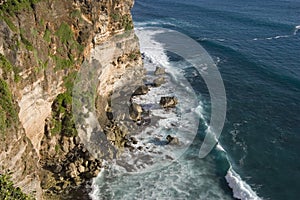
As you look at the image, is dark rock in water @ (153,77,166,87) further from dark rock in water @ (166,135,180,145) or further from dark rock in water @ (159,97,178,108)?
dark rock in water @ (166,135,180,145)

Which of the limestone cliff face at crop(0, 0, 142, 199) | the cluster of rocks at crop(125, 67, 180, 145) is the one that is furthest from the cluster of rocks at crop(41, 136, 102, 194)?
the cluster of rocks at crop(125, 67, 180, 145)

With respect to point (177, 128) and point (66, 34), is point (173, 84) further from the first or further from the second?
point (66, 34)

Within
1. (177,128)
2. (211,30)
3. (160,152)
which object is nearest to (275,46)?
(211,30)

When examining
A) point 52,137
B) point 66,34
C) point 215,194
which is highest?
point 66,34

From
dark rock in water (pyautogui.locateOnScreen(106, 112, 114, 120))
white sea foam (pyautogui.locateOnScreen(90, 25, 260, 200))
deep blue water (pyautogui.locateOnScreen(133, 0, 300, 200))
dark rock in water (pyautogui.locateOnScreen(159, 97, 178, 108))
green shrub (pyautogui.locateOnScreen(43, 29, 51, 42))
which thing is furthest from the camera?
dark rock in water (pyautogui.locateOnScreen(159, 97, 178, 108))

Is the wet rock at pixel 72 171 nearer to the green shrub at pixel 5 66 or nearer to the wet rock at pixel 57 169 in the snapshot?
the wet rock at pixel 57 169

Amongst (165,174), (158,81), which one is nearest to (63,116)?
(165,174)
